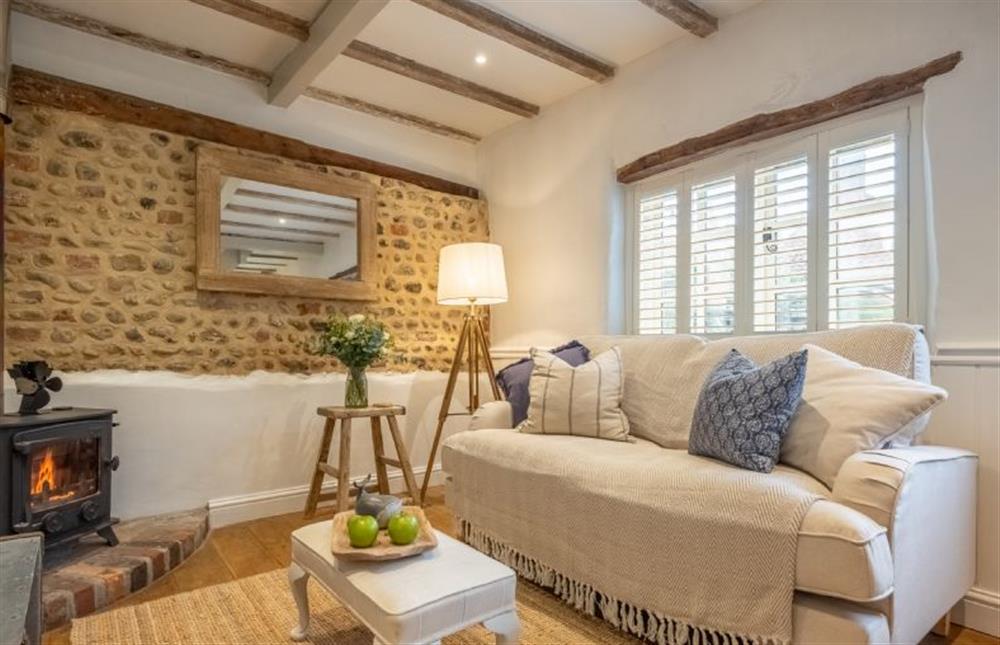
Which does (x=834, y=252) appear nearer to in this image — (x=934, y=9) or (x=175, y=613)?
(x=934, y=9)

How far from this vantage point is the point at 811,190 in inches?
104

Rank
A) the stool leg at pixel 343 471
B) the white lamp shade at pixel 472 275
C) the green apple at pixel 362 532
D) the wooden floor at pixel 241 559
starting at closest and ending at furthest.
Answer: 1. the green apple at pixel 362 532
2. the wooden floor at pixel 241 559
3. the stool leg at pixel 343 471
4. the white lamp shade at pixel 472 275

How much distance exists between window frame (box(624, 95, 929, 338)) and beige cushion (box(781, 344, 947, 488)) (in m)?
0.68

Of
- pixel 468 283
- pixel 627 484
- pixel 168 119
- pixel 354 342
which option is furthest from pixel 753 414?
pixel 168 119

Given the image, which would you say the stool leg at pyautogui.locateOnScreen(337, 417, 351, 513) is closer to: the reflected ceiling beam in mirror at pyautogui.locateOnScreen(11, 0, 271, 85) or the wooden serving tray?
the wooden serving tray

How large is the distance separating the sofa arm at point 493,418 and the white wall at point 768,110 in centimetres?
99

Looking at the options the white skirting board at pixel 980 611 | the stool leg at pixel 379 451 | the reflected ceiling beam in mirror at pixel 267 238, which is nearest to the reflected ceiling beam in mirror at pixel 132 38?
the reflected ceiling beam in mirror at pixel 267 238

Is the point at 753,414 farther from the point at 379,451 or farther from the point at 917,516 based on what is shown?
the point at 379,451

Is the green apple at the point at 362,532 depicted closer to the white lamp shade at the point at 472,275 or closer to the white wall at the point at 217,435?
the white wall at the point at 217,435

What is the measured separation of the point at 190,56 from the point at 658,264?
298 centimetres

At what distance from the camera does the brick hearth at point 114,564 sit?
6.62ft

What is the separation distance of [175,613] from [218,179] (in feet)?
7.43

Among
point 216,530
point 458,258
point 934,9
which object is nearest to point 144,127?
point 458,258

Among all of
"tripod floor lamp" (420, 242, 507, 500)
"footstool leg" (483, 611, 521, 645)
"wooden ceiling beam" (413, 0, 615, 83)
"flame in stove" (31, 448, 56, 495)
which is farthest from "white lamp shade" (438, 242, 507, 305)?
"footstool leg" (483, 611, 521, 645)
